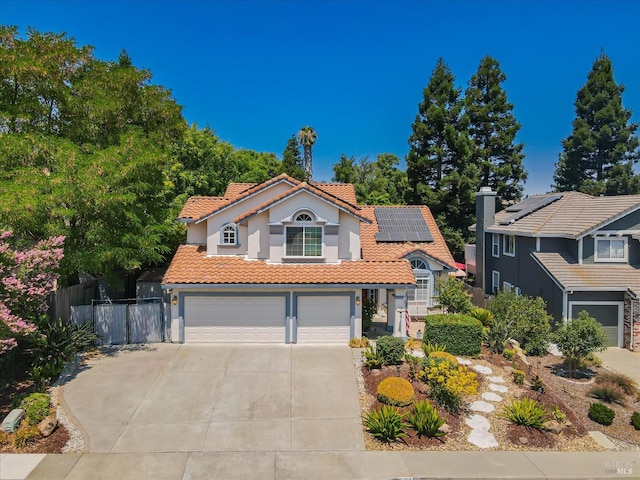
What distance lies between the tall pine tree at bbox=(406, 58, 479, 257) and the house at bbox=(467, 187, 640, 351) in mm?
12244

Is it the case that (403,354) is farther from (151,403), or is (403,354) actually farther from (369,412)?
(151,403)

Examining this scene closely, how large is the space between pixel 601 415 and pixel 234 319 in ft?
41.9

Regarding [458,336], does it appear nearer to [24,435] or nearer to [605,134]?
[24,435]

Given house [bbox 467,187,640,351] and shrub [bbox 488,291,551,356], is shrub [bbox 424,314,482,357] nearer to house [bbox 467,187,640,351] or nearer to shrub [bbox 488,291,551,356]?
shrub [bbox 488,291,551,356]

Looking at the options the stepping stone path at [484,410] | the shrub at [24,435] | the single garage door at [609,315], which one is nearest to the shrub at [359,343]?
the stepping stone path at [484,410]

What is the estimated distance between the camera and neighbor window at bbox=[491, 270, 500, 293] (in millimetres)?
27725

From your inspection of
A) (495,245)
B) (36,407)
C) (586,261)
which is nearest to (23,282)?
(36,407)

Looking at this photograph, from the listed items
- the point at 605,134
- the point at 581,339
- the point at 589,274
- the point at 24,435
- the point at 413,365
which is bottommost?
the point at 24,435

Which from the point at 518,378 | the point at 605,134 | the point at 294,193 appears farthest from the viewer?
the point at 605,134

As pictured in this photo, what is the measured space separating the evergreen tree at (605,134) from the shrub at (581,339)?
33365mm

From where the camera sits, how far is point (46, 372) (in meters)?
13.6

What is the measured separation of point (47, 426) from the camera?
1073 centimetres

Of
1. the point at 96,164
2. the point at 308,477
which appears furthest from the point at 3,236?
the point at 308,477

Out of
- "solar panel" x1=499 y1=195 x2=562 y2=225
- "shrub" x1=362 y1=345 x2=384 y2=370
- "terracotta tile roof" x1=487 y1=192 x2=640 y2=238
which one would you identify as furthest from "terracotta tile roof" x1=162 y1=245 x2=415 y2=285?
"solar panel" x1=499 y1=195 x2=562 y2=225
